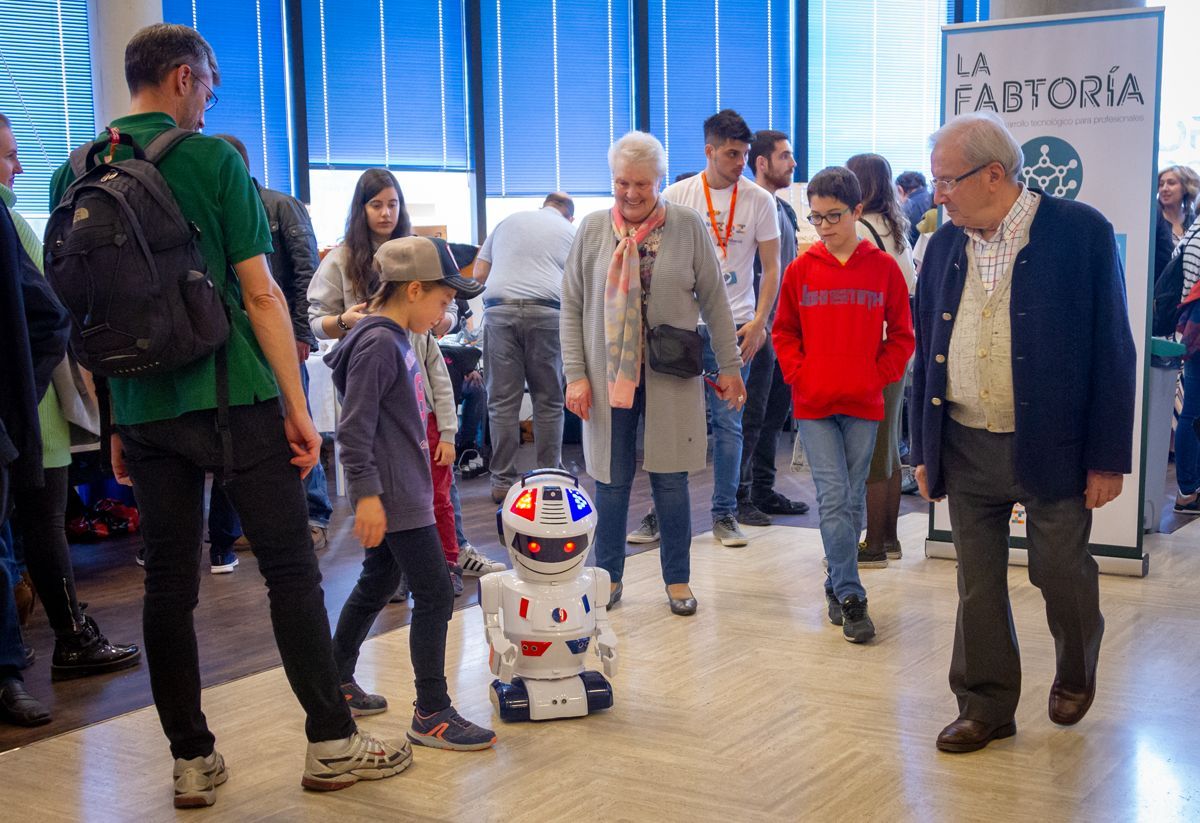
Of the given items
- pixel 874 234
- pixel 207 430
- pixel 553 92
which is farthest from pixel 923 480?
pixel 553 92

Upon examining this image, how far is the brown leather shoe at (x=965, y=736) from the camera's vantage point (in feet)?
9.20

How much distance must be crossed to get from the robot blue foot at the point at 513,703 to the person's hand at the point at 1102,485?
4.12 feet

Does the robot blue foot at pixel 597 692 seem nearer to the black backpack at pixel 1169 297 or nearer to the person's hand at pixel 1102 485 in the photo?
the person's hand at pixel 1102 485

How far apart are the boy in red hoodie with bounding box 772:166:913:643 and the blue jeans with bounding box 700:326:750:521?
91 centimetres

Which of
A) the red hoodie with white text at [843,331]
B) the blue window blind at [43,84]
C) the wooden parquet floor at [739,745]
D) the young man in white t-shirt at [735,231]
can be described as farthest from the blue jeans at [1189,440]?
the blue window blind at [43,84]

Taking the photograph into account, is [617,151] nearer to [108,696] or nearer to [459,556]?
[459,556]

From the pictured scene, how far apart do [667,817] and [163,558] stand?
3.75ft

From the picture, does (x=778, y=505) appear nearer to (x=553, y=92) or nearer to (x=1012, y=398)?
(x=1012, y=398)

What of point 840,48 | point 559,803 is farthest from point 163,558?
point 840,48

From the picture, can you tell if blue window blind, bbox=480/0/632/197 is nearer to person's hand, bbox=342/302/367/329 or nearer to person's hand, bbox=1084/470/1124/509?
person's hand, bbox=342/302/367/329

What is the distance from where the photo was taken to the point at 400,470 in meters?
2.81

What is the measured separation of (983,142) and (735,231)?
A: 2.19m

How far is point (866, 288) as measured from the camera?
12.5ft

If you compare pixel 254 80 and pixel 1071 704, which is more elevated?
pixel 254 80
